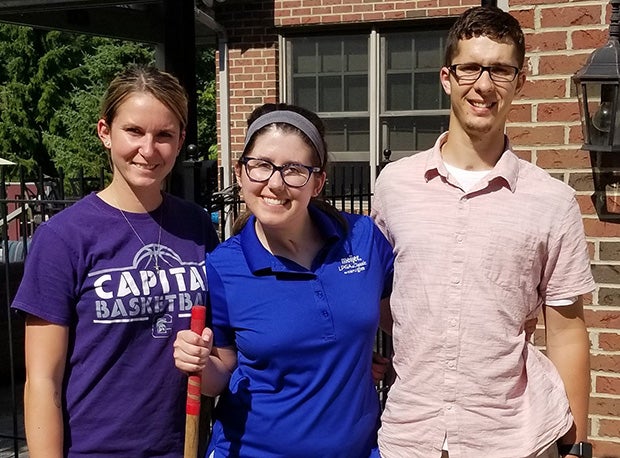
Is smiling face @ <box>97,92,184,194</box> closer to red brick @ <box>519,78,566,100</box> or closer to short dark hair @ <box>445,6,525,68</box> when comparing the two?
short dark hair @ <box>445,6,525,68</box>

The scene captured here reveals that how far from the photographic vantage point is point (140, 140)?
189cm

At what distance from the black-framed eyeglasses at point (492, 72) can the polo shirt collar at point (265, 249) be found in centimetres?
53

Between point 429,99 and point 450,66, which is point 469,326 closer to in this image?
point 450,66

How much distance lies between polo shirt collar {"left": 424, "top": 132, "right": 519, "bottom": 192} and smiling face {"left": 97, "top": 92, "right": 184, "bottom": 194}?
708 mm

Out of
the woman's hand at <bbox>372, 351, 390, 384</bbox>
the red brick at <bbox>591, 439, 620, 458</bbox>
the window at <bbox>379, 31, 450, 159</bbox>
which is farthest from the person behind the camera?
the window at <bbox>379, 31, 450, 159</bbox>

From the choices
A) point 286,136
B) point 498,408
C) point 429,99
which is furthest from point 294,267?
point 429,99

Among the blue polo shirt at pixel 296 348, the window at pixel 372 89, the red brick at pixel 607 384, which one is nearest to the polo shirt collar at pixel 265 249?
the blue polo shirt at pixel 296 348

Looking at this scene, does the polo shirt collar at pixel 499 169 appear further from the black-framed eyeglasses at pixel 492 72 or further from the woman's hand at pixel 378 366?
the woman's hand at pixel 378 366

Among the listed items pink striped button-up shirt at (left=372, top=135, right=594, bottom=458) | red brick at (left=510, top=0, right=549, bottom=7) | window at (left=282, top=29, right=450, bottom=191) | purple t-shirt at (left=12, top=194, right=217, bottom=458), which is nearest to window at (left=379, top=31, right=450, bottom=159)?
window at (left=282, top=29, right=450, bottom=191)

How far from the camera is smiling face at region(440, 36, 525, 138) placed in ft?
5.96

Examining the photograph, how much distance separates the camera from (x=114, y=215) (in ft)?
6.26

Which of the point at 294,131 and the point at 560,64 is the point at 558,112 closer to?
the point at 560,64

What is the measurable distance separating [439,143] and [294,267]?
53cm

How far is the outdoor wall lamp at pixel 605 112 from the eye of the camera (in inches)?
99.6
